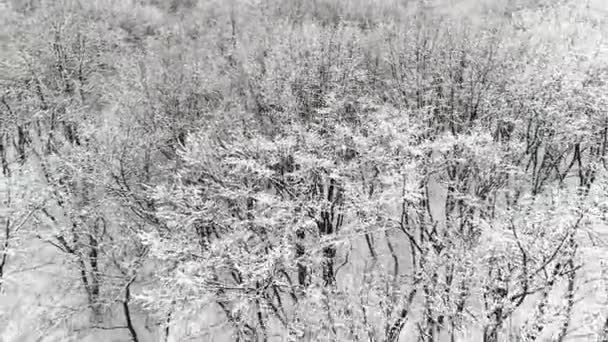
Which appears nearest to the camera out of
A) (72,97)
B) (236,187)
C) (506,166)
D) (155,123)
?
(506,166)

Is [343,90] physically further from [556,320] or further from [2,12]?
[2,12]

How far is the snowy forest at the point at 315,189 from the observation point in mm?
12992

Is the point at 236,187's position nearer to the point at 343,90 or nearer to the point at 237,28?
the point at 343,90

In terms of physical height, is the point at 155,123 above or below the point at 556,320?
above

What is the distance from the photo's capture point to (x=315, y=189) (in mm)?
17281

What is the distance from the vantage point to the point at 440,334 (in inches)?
704

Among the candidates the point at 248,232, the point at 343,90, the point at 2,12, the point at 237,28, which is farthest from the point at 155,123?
the point at 2,12

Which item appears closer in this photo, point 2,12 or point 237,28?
point 237,28

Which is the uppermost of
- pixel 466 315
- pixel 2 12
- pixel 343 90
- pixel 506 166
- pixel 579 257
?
pixel 2 12

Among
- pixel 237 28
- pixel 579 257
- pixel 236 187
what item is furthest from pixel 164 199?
pixel 237 28

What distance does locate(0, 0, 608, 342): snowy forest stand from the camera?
1299 cm

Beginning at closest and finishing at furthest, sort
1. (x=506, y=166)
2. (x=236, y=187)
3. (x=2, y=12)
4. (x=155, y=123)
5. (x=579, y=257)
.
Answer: (x=579, y=257)
(x=506, y=166)
(x=236, y=187)
(x=155, y=123)
(x=2, y=12)

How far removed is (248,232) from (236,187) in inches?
85.6

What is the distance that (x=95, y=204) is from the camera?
680 inches
